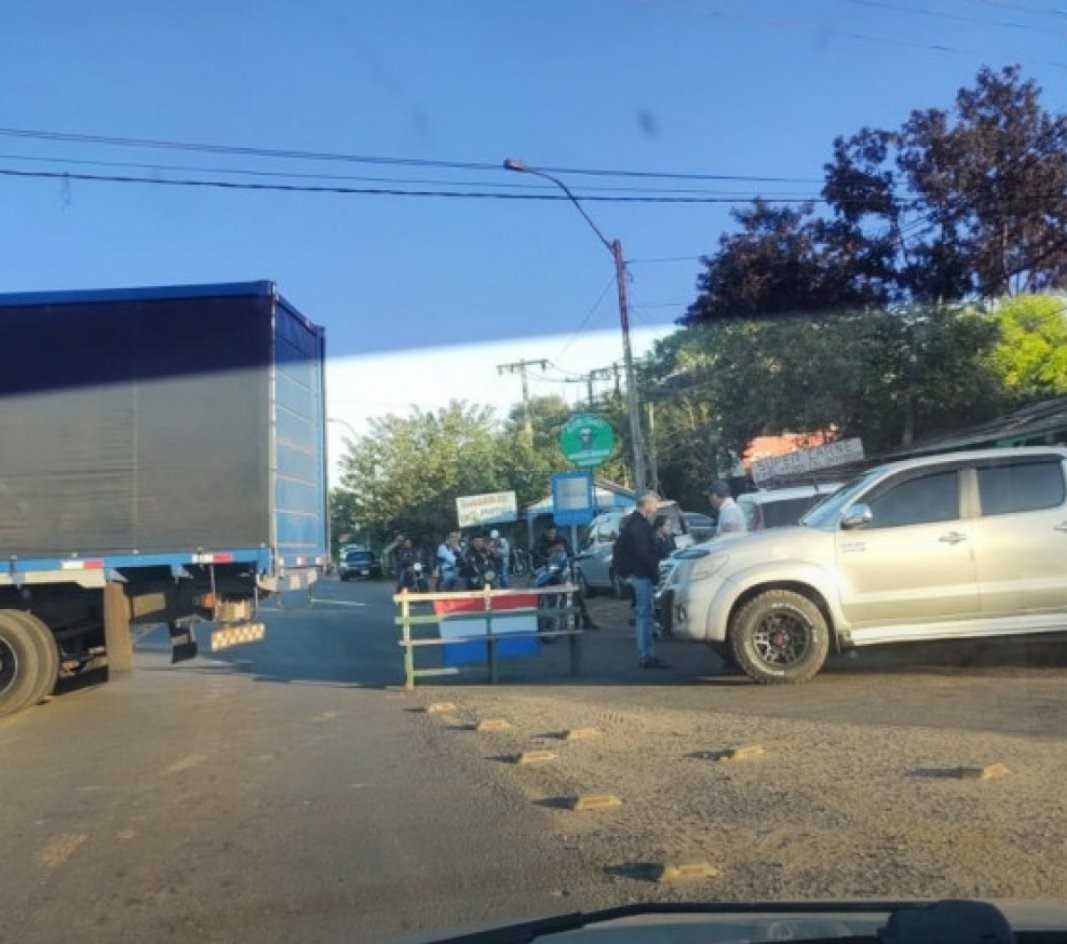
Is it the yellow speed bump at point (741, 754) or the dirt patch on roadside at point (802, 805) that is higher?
the yellow speed bump at point (741, 754)

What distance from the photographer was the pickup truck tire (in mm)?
11445

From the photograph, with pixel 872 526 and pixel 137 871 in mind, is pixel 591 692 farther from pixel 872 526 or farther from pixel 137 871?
pixel 137 871

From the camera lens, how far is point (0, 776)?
8422 mm

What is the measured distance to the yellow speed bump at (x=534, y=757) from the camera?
7836mm

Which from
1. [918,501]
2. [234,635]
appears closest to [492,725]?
[234,635]

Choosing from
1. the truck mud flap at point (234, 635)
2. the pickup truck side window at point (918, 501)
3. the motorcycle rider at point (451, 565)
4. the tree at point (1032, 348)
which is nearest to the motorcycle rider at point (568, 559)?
the motorcycle rider at point (451, 565)

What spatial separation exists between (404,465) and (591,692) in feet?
119

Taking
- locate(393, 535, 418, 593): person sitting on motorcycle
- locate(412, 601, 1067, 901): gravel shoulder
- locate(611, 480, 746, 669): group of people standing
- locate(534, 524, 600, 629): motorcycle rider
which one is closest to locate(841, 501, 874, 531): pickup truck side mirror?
locate(412, 601, 1067, 901): gravel shoulder

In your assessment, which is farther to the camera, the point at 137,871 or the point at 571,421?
the point at 571,421

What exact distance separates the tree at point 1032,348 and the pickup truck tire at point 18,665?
1925cm

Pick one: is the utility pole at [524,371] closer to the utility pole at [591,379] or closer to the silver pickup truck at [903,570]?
the utility pole at [591,379]

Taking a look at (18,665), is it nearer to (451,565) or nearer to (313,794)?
(313,794)

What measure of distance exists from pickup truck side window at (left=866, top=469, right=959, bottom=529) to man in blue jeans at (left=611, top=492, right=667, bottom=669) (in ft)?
9.46

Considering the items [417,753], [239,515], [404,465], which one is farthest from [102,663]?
[404,465]
